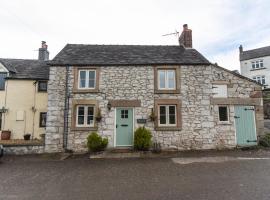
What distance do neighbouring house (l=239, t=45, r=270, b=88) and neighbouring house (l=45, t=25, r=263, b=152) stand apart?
24303mm

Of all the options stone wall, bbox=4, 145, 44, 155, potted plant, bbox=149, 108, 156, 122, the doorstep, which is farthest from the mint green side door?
stone wall, bbox=4, 145, 44, 155

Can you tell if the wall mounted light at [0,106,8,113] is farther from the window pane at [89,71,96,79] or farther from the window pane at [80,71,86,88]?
the window pane at [89,71,96,79]

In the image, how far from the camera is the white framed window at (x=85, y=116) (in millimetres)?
11969

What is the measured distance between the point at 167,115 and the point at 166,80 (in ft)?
7.18

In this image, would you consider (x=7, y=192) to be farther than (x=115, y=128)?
No

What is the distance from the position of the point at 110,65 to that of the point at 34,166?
6908mm

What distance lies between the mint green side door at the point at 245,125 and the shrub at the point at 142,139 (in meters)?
5.46

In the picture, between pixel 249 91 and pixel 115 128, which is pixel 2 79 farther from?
pixel 249 91

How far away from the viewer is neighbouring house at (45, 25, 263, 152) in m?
11.8

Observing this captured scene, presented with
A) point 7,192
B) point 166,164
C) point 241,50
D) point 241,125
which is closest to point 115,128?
point 166,164

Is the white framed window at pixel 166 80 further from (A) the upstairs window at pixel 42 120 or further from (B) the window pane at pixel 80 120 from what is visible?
(A) the upstairs window at pixel 42 120

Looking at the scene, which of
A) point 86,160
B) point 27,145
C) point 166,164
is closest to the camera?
point 166,164

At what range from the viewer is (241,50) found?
1448 inches

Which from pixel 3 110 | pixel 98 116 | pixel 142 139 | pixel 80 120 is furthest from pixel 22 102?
Answer: pixel 142 139
